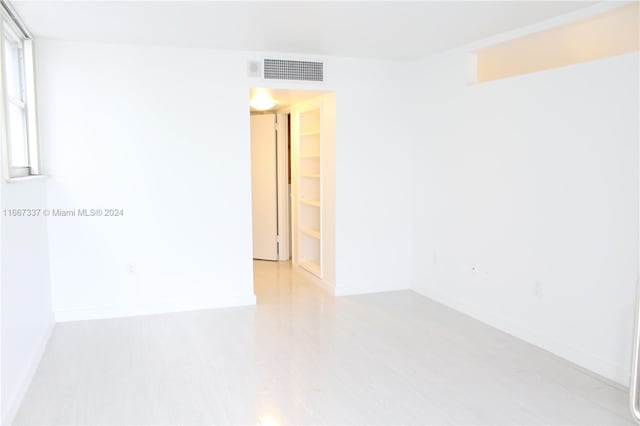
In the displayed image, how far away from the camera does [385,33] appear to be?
4094mm

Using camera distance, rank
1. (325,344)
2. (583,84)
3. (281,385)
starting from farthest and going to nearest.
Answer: (325,344), (583,84), (281,385)

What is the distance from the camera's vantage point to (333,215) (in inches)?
208

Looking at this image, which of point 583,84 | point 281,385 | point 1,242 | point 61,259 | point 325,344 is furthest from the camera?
point 61,259

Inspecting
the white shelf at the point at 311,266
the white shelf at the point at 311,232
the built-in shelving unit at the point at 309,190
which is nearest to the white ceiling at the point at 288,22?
the built-in shelving unit at the point at 309,190

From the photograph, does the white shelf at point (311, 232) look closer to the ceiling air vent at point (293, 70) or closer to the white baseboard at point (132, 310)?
the white baseboard at point (132, 310)

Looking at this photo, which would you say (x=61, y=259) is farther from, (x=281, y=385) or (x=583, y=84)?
(x=583, y=84)

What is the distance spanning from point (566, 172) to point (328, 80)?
2381mm

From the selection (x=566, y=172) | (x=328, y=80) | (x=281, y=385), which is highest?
(x=328, y=80)

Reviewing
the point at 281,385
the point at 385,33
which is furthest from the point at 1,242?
the point at 385,33

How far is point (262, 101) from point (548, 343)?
12.2ft

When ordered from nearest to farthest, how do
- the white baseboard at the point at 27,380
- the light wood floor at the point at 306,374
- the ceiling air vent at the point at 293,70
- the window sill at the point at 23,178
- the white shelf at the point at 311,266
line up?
the white baseboard at the point at 27,380 → the light wood floor at the point at 306,374 → the window sill at the point at 23,178 → the ceiling air vent at the point at 293,70 → the white shelf at the point at 311,266

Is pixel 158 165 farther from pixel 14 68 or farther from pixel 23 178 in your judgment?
pixel 23 178

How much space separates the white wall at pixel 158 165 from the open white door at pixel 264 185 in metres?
1.85

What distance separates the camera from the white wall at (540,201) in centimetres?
321
